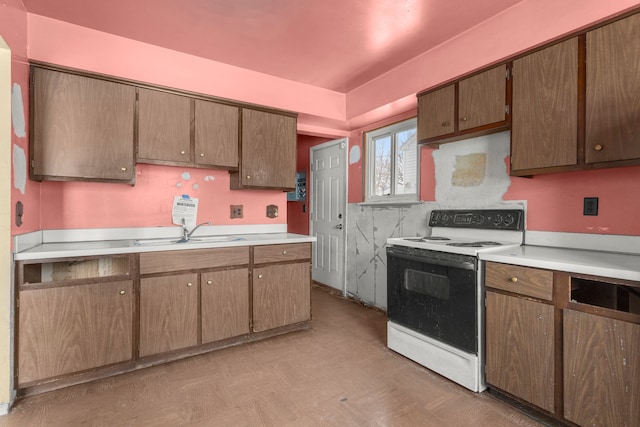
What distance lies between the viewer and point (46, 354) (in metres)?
1.94

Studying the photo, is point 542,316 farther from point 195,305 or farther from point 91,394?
point 91,394

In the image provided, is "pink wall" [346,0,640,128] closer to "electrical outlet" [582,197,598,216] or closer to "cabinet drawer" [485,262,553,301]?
"electrical outlet" [582,197,598,216]

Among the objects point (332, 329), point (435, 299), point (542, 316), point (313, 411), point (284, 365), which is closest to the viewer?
point (542, 316)

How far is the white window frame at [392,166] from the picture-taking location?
318cm

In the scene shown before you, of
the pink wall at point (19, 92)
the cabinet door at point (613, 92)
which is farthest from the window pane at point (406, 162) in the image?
the pink wall at point (19, 92)

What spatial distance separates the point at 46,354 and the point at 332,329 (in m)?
2.13

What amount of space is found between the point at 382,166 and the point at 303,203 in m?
1.65

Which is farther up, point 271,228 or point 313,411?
point 271,228

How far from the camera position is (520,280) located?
5.76 feet

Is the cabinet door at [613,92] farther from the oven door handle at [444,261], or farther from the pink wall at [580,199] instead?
the oven door handle at [444,261]

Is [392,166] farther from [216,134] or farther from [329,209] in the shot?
[216,134]

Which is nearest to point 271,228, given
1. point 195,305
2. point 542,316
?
point 195,305

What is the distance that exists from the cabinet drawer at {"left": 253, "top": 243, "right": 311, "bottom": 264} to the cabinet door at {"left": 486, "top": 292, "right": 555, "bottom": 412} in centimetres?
158

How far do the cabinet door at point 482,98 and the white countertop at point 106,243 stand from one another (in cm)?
166
